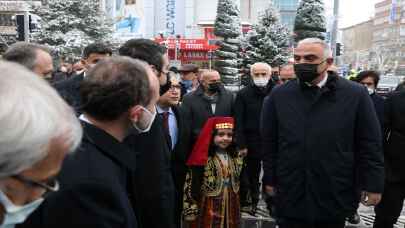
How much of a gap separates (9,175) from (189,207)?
3770mm

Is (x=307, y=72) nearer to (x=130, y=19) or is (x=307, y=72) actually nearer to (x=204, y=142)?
(x=204, y=142)

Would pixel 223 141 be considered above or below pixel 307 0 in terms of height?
below

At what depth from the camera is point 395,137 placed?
18.6ft

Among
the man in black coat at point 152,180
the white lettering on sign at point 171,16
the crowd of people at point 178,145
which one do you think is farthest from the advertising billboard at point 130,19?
the man in black coat at point 152,180

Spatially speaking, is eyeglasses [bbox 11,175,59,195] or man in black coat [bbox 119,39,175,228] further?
man in black coat [bbox 119,39,175,228]

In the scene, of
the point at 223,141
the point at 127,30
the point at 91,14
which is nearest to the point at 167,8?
the point at 127,30

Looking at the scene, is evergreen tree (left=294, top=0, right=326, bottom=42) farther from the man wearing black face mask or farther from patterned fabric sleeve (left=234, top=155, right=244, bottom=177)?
patterned fabric sleeve (left=234, top=155, right=244, bottom=177)

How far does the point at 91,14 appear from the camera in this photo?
35375mm

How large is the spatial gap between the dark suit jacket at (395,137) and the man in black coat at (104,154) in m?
3.89

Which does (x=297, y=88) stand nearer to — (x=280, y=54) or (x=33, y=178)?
(x=33, y=178)

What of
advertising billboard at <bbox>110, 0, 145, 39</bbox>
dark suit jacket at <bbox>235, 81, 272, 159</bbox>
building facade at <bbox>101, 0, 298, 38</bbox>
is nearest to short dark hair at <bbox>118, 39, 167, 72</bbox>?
dark suit jacket at <bbox>235, 81, 272, 159</bbox>

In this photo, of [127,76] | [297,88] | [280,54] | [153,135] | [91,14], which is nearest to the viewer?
[127,76]

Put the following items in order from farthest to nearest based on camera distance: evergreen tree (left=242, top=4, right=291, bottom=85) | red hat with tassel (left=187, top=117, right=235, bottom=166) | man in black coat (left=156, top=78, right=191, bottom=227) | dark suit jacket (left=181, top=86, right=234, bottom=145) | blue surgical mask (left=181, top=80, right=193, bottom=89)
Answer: evergreen tree (left=242, top=4, right=291, bottom=85) → blue surgical mask (left=181, top=80, right=193, bottom=89) → dark suit jacket (left=181, top=86, right=234, bottom=145) → red hat with tassel (left=187, top=117, right=235, bottom=166) → man in black coat (left=156, top=78, right=191, bottom=227)

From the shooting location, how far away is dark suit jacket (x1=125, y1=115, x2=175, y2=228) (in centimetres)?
284
